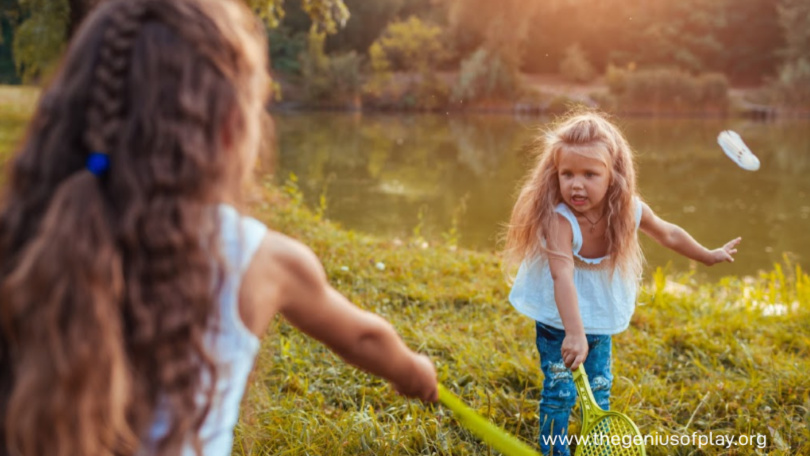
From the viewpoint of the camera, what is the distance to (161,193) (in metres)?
0.83

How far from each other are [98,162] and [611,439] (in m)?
1.44

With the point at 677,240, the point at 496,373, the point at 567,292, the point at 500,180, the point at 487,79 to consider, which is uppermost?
the point at 677,240

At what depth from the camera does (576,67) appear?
888 inches

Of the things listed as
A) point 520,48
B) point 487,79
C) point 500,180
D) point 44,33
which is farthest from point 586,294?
point 520,48

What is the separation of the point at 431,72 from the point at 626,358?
20724 millimetres

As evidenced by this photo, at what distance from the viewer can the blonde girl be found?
6.29 ft

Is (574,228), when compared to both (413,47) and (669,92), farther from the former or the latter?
(413,47)

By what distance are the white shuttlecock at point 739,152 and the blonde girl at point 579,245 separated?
0.39 meters

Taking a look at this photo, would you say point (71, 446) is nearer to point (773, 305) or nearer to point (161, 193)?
point (161, 193)

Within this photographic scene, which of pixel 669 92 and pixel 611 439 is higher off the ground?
pixel 611 439

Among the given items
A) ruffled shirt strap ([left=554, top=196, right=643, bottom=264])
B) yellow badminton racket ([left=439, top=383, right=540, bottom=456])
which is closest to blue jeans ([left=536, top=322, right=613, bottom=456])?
ruffled shirt strap ([left=554, top=196, right=643, bottom=264])

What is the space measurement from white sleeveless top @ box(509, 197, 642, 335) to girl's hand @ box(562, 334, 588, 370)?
0.17 meters

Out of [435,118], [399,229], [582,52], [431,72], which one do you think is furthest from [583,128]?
[582,52]

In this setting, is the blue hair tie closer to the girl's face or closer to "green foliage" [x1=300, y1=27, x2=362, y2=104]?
the girl's face
